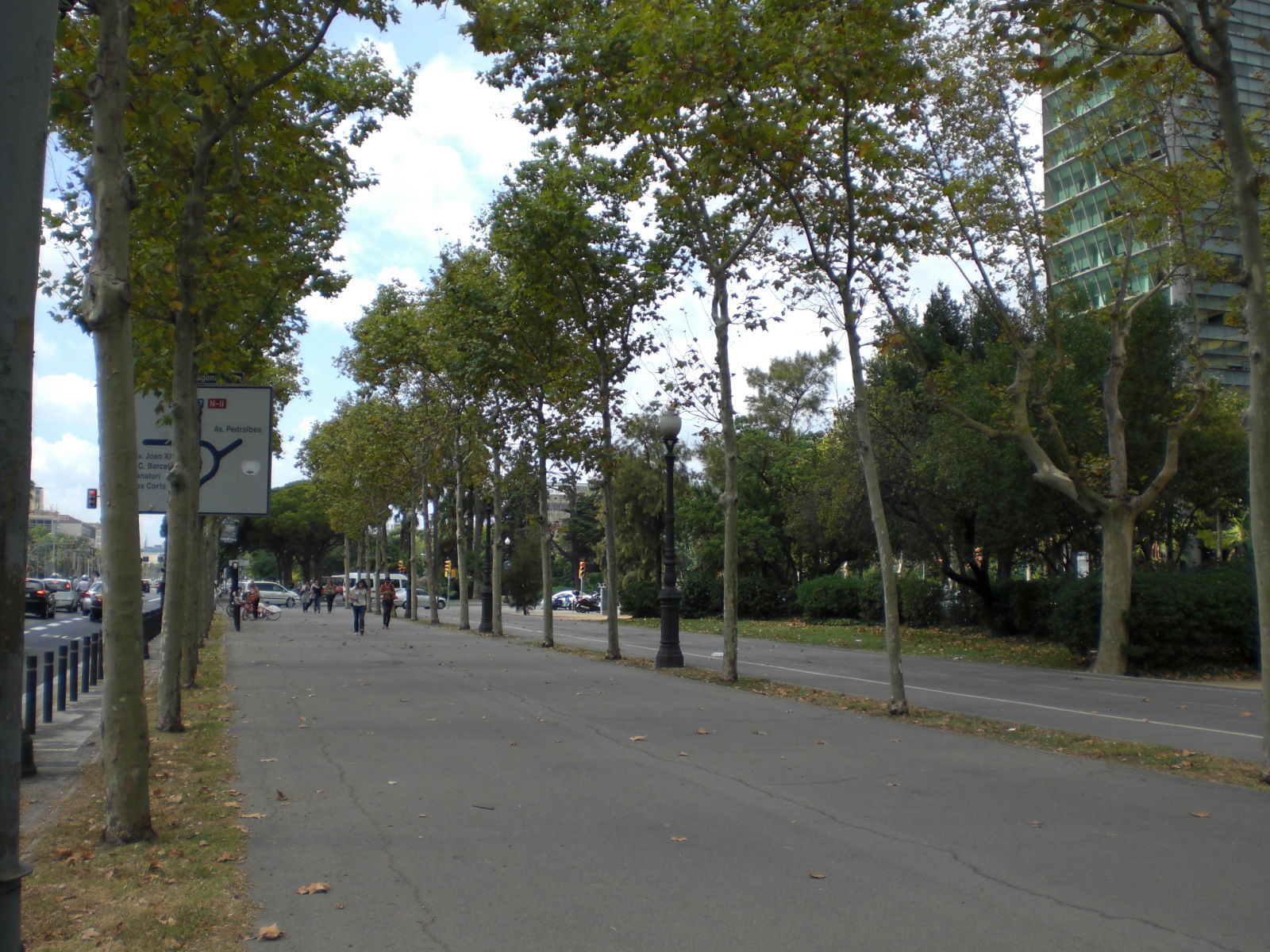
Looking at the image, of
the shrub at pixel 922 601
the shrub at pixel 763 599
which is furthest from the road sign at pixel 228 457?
the shrub at pixel 763 599

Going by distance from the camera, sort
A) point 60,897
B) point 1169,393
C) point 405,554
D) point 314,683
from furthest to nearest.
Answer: point 405,554 → point 1169,393 → point 314,683 → point 60,897

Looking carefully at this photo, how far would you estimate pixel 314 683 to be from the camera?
56.7 feet

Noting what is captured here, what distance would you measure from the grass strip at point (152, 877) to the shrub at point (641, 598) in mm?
40100

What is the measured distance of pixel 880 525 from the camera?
549 inches

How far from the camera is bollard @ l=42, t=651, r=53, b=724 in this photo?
1270 cm

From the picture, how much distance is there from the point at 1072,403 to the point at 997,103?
9333mm

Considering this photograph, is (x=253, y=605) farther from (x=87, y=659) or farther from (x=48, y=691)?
(x=48, y=691)

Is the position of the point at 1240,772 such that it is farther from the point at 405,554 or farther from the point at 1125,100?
the point at 405,554

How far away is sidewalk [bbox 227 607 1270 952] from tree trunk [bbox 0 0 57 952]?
9.03ft

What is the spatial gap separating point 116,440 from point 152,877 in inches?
110

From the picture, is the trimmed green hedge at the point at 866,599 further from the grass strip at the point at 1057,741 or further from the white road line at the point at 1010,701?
the grass strip at the point at 1057,741

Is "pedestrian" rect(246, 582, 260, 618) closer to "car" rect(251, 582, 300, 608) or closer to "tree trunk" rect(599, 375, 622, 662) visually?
"car" rect(251, 582, 300, 608)

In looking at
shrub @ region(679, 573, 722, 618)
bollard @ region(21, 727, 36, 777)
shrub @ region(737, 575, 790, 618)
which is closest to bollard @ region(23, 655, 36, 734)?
bollard @ region(21, 727, 36, 777)

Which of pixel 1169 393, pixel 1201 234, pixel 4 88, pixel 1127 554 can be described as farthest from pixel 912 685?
pixel 4 88
